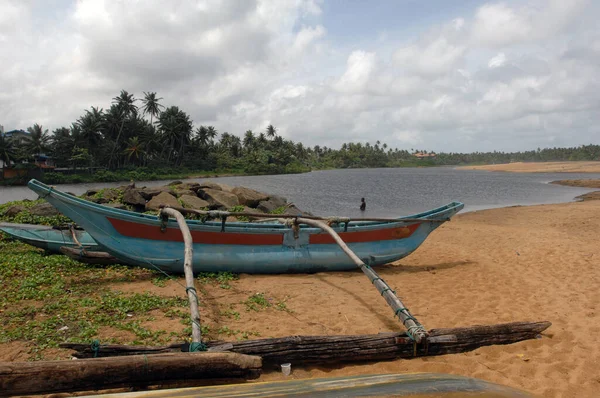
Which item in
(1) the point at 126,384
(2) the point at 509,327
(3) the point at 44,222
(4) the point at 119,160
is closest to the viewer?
(1) the point at 126,384

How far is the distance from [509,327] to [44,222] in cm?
1217

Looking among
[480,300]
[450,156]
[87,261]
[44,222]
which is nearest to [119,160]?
[44,222]

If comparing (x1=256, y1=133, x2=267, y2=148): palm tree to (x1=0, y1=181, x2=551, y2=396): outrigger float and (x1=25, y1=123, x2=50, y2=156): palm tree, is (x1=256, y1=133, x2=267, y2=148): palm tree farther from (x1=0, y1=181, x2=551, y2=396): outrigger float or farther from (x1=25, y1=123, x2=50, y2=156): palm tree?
(x1=0, y1=181, x2=551, y2=396): outrigger float

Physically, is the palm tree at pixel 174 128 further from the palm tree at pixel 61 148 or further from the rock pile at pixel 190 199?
the rock pile at pixel 190 199

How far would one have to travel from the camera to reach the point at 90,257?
734 cm

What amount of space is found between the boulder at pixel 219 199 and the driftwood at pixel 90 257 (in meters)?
6.71

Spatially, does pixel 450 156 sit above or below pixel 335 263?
above

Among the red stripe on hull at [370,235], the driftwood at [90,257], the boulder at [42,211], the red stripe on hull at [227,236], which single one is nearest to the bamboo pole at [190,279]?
the red stripe on hull at [227,236]

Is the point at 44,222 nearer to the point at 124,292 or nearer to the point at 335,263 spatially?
the point at 124,292

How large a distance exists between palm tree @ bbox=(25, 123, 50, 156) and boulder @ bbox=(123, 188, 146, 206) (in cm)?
4642

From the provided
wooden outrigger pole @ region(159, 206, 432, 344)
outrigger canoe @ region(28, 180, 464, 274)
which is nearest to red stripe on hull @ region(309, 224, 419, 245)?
outrigger canoe @ region(28, 180, 464, 274)

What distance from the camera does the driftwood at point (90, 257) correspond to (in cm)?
729

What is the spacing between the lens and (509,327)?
4.57 metres

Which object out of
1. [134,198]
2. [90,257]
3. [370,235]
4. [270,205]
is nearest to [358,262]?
[370,235]
